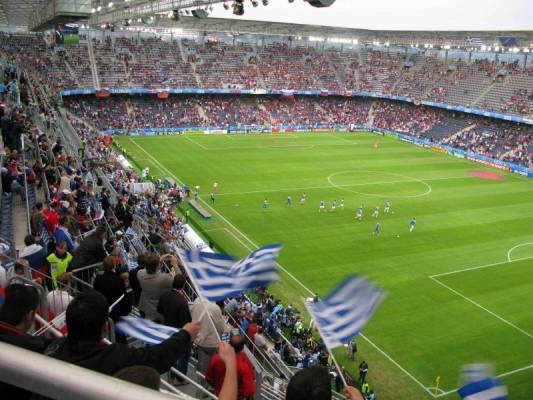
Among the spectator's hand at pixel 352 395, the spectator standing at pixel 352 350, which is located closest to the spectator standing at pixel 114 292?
the spectator's hand at pixel 352 395

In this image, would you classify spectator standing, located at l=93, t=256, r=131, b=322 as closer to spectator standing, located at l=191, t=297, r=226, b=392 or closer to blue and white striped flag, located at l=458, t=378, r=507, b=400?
spectator standing, located at l=191, t=297, r=226, b=392

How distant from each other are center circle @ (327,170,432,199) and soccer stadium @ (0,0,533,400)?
0.33 metres

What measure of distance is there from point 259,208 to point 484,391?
31628 millimetres

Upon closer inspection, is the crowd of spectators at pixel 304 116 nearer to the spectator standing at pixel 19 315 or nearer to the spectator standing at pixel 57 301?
the spectator standing at pixel 57 301

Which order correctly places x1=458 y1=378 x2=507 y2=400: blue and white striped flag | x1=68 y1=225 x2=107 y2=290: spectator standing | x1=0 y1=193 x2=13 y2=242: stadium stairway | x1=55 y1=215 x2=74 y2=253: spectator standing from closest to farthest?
x1=458 y1=378 x2=507 y2=400: blue and white striped flag
x1=68 y1=225 x2=107 y2=290: spectator standing
x1=55 y1=215 x2=74 y2=253: spectator standing
x1=0 y1=193 x2=13 y2=242: stadium stairway

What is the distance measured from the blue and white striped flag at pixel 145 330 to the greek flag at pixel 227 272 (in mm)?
839

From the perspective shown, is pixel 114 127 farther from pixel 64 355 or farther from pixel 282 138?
pixel 64 355

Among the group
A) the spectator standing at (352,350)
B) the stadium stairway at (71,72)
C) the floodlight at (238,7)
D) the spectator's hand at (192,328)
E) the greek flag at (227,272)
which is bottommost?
the spectator standing at (352,350)

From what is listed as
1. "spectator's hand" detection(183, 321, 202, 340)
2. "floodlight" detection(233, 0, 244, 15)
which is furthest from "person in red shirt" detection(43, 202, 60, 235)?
"floodlight" detection(233, 0, 244, 15)

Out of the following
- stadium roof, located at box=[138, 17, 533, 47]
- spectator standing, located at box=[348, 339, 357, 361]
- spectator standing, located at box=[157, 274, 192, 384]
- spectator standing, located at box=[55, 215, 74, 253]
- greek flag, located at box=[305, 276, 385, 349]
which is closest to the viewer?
greek flag, located at box=[305, 276, 385, 349]

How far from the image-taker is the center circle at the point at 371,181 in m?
41.7

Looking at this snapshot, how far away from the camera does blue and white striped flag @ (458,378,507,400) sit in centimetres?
496

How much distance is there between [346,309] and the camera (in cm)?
633

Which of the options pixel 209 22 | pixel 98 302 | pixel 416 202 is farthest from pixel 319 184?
pixel 98 302
